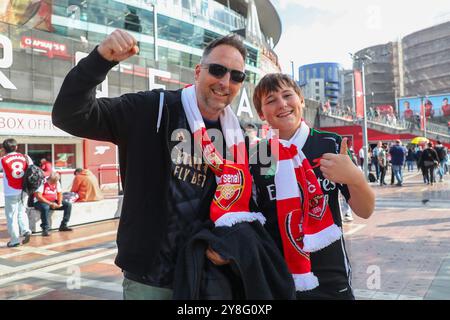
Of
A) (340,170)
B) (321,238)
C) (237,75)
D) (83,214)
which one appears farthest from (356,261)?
(83,214)

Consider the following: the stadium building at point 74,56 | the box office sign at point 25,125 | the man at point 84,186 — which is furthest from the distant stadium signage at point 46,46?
the man at point 84,186

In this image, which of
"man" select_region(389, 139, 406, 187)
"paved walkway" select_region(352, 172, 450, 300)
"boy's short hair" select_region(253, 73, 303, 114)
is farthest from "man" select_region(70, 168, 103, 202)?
"man" select_region(389, 139, 406, 187)

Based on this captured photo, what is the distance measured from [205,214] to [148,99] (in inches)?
23.4

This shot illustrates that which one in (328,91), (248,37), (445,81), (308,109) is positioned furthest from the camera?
(328,91)

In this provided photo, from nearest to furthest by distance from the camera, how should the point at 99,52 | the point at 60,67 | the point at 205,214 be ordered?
the point at 99,52 < the point at 205,214 < the point at 60,67

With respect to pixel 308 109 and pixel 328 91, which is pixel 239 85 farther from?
pixel 328 91

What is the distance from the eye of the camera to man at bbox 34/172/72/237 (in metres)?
8.05

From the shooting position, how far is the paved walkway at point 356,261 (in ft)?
14.9

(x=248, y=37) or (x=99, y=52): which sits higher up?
(x=248, y=37)

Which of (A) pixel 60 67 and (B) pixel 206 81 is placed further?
(A) pixel 60 67

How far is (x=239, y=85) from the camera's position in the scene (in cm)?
203

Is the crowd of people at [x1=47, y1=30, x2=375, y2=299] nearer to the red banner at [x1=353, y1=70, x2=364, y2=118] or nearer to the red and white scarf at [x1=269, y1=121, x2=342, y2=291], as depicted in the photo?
the red and white scarf at [x1=269, y1=121, x2=342, y2=291]
